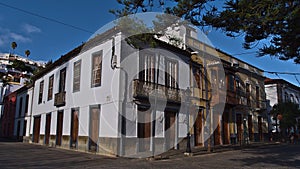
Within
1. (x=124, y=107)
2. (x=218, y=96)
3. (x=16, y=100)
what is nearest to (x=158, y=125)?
(x=124, y=107)

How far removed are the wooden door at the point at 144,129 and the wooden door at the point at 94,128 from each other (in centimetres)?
209

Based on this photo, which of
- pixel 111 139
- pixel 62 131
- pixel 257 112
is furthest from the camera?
pixel 257 112

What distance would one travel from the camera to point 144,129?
12.9m

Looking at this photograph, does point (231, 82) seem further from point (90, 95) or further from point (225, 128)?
point (90, 95)

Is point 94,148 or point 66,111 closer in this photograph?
point 94,148

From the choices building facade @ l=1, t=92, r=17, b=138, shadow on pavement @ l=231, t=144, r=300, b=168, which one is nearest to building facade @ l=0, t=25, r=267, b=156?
shadow on pavement @ l=231, t=144, r=300, b=168

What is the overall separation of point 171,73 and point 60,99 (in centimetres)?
701

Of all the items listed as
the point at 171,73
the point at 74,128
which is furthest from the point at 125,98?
the point at 74,128

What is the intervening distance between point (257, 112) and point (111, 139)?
15.6 meters

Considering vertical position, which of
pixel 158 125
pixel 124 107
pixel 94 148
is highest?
pixel 124 107

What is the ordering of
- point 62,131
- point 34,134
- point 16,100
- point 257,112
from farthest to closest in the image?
point 16,100 → point 257,112 → point 34,134 → point 62,131

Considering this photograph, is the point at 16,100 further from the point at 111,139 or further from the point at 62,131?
the point at 111,139

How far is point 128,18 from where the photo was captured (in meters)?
6.29

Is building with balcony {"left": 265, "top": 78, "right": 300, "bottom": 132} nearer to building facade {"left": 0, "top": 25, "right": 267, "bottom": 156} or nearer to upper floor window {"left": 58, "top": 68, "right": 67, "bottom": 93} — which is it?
building facade {"left": 0, "top": 25, "right": 267, "bottom": 156}
